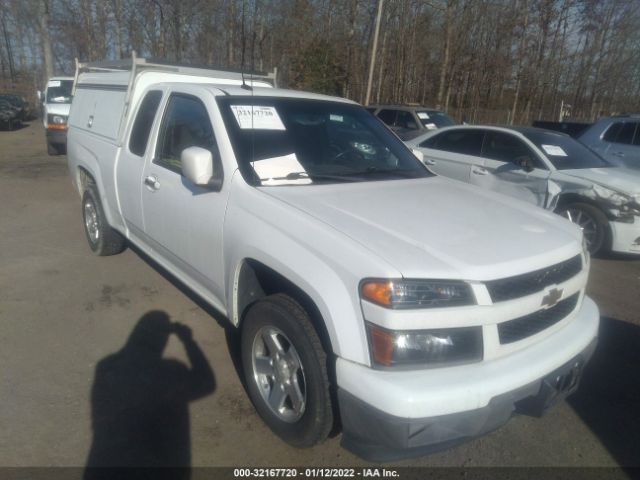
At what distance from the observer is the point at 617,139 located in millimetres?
9062

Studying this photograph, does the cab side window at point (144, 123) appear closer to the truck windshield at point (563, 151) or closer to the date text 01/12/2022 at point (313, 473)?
the date text 01/12/2022 at point (313, 473)

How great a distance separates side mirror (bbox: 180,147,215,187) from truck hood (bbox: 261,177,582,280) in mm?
388

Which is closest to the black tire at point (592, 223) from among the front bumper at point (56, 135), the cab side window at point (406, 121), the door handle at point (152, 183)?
the door handle at point (152, 183)

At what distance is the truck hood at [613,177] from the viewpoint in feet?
18.9

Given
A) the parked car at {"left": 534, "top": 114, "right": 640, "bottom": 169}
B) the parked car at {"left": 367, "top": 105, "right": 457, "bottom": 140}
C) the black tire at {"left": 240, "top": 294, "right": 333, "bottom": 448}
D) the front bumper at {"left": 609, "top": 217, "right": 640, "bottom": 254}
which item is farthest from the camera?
the parked car at {"left": 367, "top": 105, "right": 457, "bottom": 140}

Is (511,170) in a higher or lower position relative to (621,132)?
lower

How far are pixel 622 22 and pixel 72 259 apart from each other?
28836 millimetres

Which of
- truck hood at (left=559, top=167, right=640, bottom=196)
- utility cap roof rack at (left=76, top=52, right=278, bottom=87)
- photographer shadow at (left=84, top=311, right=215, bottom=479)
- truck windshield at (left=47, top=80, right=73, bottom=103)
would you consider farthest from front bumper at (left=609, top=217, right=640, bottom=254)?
truck windshield at (left=47, top=80, right=73, bottom=103)

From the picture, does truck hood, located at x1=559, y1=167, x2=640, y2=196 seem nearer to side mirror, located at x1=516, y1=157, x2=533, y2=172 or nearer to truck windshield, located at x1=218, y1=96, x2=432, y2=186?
side mirror, located at x1=516, y1=157, x2=533, y2=172

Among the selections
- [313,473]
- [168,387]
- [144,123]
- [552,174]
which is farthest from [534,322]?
[552,174]

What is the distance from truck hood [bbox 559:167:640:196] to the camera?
18.9 feet

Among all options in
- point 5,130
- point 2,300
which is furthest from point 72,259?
point 5,130

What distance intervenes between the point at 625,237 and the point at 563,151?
149 cm

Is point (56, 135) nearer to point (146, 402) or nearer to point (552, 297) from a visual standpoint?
point (146, 402)
